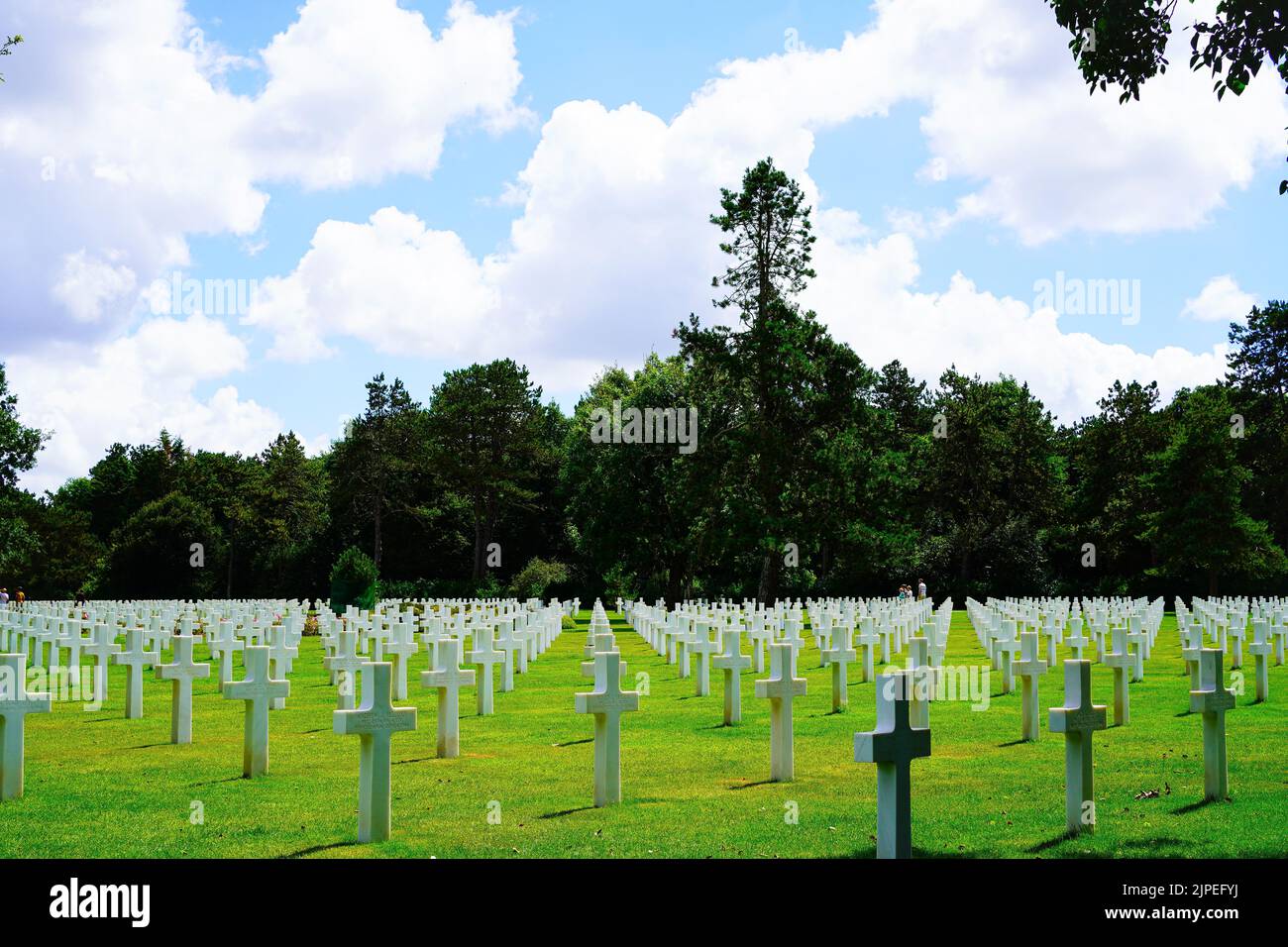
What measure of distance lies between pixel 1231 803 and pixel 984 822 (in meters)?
2.00

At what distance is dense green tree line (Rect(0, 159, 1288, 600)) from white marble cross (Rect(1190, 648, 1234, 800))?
32.6 m

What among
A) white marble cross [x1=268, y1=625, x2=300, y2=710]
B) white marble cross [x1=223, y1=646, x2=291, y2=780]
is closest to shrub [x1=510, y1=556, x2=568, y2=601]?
white marble cross [x1=268, y1=625, x2=300, y2=710]

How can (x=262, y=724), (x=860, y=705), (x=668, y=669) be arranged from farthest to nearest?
1. (x=668, y=669)
2. (x=860, y=705)
3. (x=262, y=724)

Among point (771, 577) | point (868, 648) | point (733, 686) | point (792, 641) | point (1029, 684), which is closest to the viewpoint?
point (1029, 684)

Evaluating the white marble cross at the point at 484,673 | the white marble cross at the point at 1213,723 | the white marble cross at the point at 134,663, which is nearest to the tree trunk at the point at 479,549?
the white marble cross at the point at 484,673

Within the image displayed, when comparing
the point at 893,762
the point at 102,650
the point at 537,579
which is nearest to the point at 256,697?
the point at 893,762

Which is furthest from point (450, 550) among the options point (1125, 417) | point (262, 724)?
point (262, 724)

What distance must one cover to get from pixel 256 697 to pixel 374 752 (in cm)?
272

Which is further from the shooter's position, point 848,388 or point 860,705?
point 848,388

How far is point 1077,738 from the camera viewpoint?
7539 millimetres

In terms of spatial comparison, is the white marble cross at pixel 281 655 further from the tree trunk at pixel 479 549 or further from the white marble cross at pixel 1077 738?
the tree trunk at pixel 479 549

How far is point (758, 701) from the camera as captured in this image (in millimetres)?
15461

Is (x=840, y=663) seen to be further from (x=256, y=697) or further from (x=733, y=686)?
(x=256, y=697)

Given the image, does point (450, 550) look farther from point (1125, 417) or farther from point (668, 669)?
point (668, 669)
